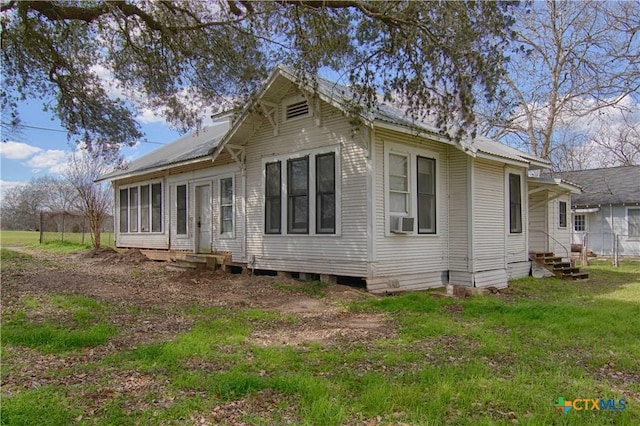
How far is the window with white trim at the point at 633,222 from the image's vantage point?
21859 mm

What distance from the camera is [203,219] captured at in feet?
45.5

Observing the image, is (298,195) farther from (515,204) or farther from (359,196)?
(515,204)

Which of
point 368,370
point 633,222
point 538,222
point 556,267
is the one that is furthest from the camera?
point 633,222

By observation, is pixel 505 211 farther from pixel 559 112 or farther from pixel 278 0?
pixel 559 112

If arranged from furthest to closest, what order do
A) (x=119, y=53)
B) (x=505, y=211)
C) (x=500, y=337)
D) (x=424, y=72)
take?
(x=505, y=211) → (x=119, y=53) → (x=424, y=72) → (x=500, y=337)

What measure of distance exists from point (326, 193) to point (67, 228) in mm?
30530

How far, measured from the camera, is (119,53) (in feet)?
31.6

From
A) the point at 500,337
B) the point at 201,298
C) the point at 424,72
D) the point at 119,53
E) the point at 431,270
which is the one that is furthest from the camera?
the point at 431,270

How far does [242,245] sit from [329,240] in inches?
126

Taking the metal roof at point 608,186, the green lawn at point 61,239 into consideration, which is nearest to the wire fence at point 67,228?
the green lawn at point 61,239

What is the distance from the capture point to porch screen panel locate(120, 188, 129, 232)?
17.7 meters

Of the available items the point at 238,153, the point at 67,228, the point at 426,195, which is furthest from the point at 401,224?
the point at 67,228

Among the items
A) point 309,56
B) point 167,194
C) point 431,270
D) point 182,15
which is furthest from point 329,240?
point 167,194

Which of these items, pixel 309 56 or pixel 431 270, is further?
pixel 431 270
